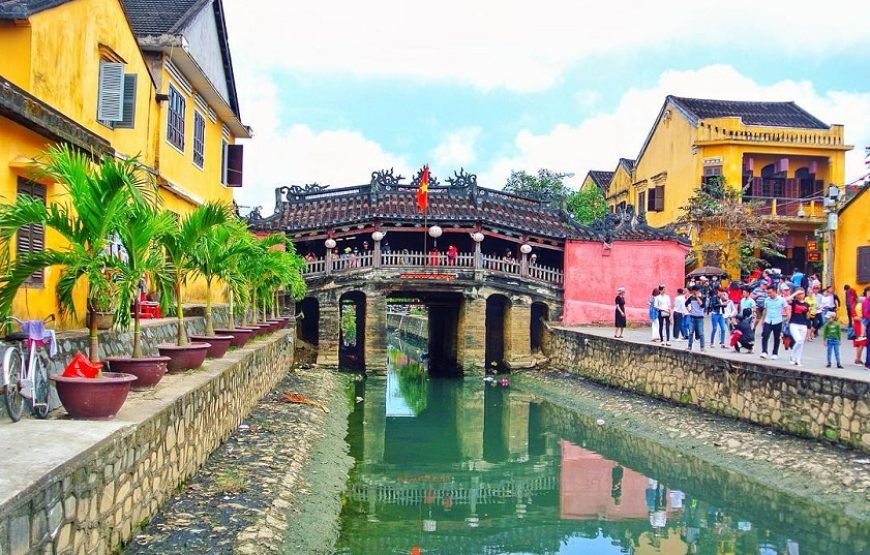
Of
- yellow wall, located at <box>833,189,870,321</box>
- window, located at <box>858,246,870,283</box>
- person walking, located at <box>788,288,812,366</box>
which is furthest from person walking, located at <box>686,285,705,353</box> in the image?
yellow wall, located at <box>833,189,870,321</box>

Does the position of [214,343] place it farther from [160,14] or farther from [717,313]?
[717,313]

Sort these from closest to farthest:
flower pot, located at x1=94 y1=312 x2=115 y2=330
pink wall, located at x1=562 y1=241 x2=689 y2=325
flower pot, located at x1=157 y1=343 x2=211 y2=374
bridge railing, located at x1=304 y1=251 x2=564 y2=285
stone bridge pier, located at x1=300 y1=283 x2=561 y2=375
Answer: flower pot, located at x1=94 y1=312 x2=115 y2=330, flower pot, located at x1=157 y1=343 x2=211 y2=374, stone bridge pier, located at x1=300 y1=283 x2=561 y2=375, bridge railing, located at x1=304 y1=251 x2=564 y2=285, pink wall, located at x1=562 y1=241 x2=689 y2=325

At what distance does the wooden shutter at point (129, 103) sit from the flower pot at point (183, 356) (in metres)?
3.67

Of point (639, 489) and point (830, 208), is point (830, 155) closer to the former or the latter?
point (830, 208)

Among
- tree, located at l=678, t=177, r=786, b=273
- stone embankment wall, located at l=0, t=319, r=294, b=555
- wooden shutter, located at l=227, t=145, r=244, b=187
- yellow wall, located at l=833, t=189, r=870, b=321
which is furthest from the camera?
tree, located at l=678, t=177, r=786, b=273

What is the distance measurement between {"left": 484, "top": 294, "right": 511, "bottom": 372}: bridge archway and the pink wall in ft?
7.25

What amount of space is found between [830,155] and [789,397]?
19411mm

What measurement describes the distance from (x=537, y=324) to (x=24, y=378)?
1959cm

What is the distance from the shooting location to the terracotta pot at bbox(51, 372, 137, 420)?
5.41 m

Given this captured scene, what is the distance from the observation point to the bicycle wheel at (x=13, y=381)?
5359 mm

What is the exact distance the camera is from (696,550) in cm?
802

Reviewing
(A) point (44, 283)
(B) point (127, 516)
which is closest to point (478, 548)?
(B) point (127, 516)

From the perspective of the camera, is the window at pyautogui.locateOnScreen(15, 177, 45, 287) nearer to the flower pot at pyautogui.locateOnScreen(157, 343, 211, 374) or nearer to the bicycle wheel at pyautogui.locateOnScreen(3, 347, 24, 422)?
the flower pot at pyautogui.locateOnScreen(157, 343, 211, 374)

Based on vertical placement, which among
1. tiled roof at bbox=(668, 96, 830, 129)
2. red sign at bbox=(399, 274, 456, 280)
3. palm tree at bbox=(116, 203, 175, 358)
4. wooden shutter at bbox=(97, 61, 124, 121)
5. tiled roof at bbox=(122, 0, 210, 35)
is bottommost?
palm tree at bbox=(116, 203, 175, 358)
